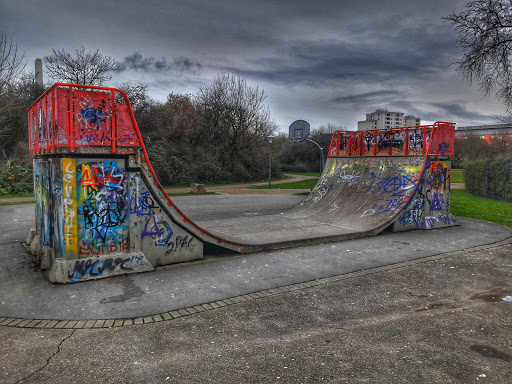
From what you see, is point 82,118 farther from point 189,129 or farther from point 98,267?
point 189,129

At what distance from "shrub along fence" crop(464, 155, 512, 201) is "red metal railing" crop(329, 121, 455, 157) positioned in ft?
31.5

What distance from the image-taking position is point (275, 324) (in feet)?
15.3

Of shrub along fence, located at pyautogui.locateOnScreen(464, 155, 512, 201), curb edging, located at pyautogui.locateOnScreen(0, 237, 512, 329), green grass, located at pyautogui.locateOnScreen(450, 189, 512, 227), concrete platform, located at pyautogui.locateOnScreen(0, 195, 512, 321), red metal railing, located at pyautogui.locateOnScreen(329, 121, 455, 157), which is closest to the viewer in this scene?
curb edging, located at pyautogui.locateOnScreen(0, 237, 512, 329)

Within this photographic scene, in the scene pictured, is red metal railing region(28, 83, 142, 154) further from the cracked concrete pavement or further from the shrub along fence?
the shrub along fence

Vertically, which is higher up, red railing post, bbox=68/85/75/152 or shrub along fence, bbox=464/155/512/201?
red railing post, bbox=68/85/75/152

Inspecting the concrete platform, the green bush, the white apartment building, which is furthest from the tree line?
the white apartment building

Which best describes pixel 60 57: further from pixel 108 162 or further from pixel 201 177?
pixel 108 162

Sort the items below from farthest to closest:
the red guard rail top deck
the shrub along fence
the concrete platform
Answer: the shrub along fence < the red guard rail top deck < the concrete platform

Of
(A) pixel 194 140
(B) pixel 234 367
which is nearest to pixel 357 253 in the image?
(B) pixel 234 367

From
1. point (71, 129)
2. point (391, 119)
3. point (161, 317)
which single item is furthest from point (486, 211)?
point (391, 119)

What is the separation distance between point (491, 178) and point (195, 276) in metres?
19.4

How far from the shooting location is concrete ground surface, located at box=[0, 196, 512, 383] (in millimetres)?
3627

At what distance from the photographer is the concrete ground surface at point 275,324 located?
11.9 feet

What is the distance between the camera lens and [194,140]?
3300 centimetres
